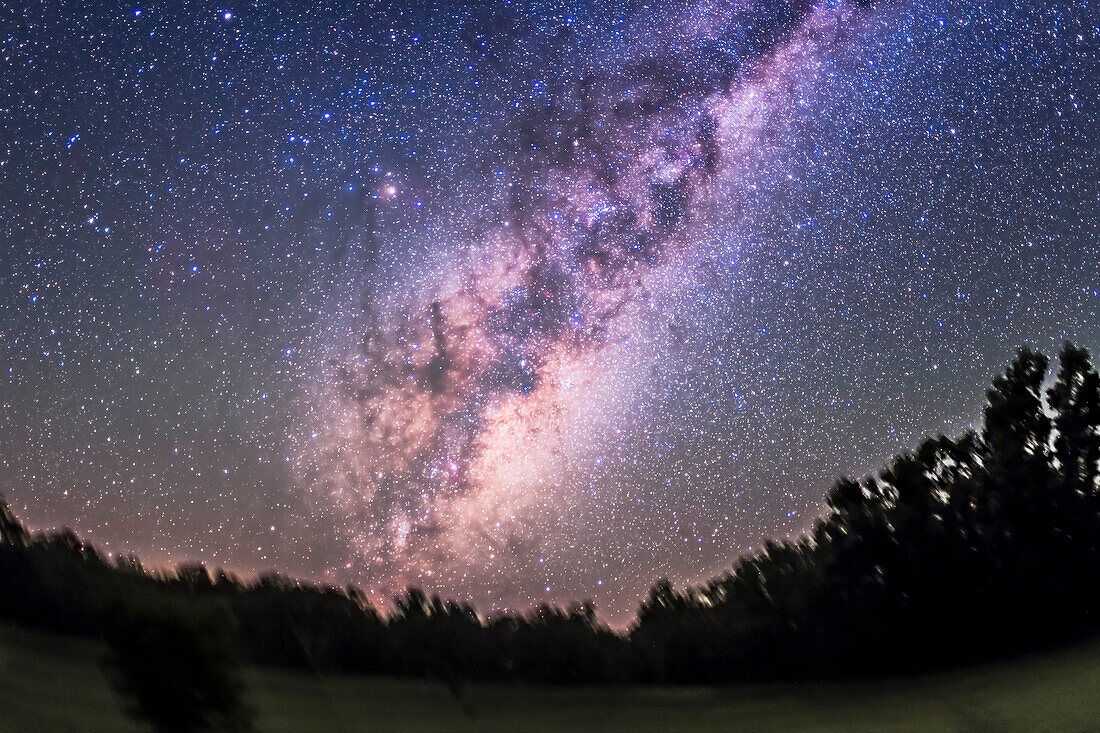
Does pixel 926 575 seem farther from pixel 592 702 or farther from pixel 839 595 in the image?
pixel 592 702

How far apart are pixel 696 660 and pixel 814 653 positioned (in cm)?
272

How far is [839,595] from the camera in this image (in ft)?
55.6

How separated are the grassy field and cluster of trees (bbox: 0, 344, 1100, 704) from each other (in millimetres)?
379

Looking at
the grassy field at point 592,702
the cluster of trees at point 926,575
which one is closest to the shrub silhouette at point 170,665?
the grassy field at point 592,702

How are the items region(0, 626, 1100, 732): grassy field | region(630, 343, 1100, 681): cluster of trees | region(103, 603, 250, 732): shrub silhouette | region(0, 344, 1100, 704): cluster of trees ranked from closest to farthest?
1. region(103, 603, 250, 732): shrub silhouette
2. region(0, 626, 1100, 732): grassy field
3. region(0, 344, 1100, 704): cluster of trees
4. region(630, 343, 1100, 681): cluster of trees

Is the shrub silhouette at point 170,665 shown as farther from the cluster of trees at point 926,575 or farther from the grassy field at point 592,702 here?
the cluster of trees at point 926,575

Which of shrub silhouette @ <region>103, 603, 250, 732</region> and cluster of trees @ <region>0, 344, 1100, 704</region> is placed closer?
shrub silhouette @ <region>103, 603, 250, 732</region>

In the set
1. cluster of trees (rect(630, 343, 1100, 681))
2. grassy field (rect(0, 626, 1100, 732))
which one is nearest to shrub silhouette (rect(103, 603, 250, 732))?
grassy field (rect(0, 626, 1100, 732))

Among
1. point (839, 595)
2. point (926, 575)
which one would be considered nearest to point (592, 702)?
point (839, 595)

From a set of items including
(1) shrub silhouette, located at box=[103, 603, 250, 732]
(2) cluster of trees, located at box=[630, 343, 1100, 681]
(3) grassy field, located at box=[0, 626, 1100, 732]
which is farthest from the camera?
(2) cluster of trees, located at box=[630, 343, 1100, 681]

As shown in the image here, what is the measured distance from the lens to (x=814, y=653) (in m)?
15.8

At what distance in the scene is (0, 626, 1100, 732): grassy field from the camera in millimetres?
7289

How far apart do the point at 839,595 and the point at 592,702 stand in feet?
23.5

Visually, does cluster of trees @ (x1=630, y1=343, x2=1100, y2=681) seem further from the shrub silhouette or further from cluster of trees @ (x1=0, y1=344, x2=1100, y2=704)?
the shrub silhouette
